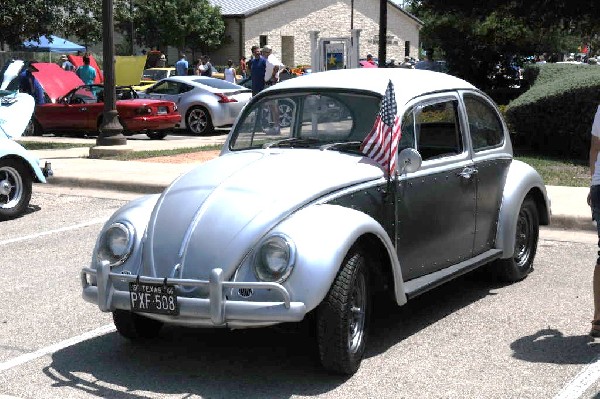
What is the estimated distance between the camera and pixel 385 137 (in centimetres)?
623

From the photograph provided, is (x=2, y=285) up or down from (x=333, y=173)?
down

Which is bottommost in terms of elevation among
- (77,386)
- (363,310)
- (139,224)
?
(77,386)

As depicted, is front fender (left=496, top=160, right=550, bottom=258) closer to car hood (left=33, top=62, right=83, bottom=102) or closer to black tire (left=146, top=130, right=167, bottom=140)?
black tire (left=146, top=130, right=167, bottom=140)

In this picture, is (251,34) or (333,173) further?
(251,34)

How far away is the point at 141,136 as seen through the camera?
22.3 metres

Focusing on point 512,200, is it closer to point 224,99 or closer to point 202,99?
point 224,99

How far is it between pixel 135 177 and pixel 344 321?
28.6ft

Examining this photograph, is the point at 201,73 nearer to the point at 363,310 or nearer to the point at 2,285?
the point at 2,285

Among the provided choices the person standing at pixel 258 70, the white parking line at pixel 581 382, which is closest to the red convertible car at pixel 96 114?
the person standing at pixel 258 70

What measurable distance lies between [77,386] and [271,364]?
113 cm

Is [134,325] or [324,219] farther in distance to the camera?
[134,325]

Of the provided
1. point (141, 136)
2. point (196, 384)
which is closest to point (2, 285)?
point (196, 384)

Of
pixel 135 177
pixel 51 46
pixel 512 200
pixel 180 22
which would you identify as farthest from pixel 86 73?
pixel 180 22

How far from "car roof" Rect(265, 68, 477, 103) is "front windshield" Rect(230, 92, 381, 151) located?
0.22 ft
